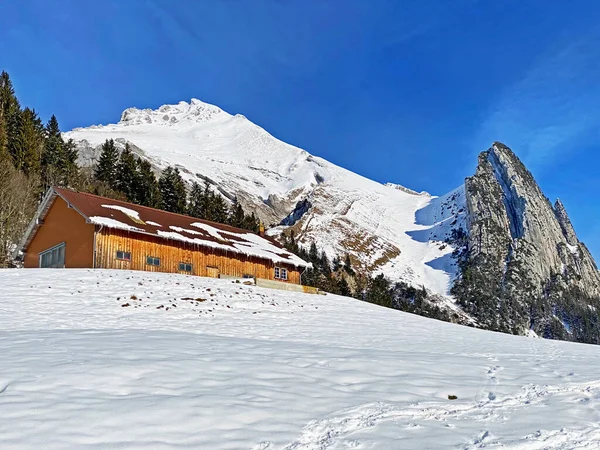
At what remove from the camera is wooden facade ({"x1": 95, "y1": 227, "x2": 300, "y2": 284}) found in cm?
3075

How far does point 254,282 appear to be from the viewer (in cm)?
3222

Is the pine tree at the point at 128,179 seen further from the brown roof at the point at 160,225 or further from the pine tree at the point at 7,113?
the brown roof at the point at 160,225

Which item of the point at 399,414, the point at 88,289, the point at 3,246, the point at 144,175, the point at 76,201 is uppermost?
the point at 144,175

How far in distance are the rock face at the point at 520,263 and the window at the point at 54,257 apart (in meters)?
93.9

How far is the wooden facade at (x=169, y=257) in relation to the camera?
30750 mm

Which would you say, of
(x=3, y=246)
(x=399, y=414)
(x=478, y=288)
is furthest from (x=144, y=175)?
(x=478, y=288)

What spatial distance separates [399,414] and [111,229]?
27.7 meters

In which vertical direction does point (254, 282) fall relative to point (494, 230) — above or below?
below

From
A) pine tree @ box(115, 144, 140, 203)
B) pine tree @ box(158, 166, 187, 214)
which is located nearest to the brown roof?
pine tree @ box(115, 144, 140, 203)

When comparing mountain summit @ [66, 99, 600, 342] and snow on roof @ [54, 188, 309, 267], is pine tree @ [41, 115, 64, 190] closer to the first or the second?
snow on roof @ [54, 188, 309, 267]

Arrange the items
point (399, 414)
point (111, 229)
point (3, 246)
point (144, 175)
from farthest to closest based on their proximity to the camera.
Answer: point (144, 175) → point (3, 246) → point (111, 229) → point (399, 414)

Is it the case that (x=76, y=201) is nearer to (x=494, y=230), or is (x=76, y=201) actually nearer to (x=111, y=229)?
(x=111, y=229)

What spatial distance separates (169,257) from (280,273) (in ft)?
34.5

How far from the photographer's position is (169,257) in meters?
33.8
